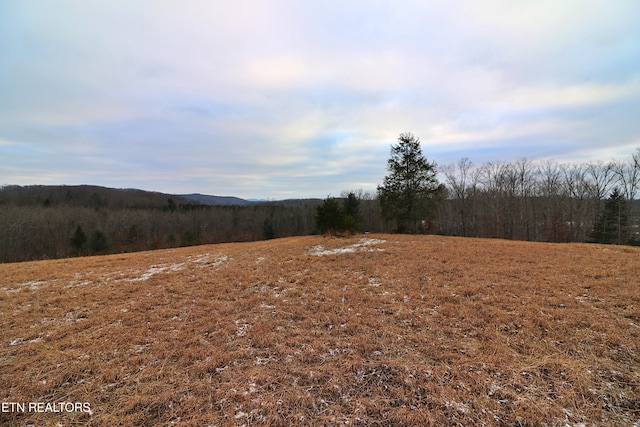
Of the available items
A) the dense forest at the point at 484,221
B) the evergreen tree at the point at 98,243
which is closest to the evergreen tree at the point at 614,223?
the dense forest at the point at 484,221

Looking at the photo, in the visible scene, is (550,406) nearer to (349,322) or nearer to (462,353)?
A: (462,353)

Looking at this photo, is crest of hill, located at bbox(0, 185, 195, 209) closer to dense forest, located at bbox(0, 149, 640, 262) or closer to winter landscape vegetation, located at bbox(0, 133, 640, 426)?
dense forest, located at bbox(0, 149, 640, 262)

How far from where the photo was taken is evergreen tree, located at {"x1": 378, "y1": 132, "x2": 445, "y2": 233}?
19.2 m

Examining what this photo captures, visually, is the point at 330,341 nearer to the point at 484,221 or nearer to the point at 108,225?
the point at 484,221

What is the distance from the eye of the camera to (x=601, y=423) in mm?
2248

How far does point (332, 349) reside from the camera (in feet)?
11.4

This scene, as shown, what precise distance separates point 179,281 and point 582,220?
38898 millimetres

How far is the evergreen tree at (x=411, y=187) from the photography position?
62.9 feet
